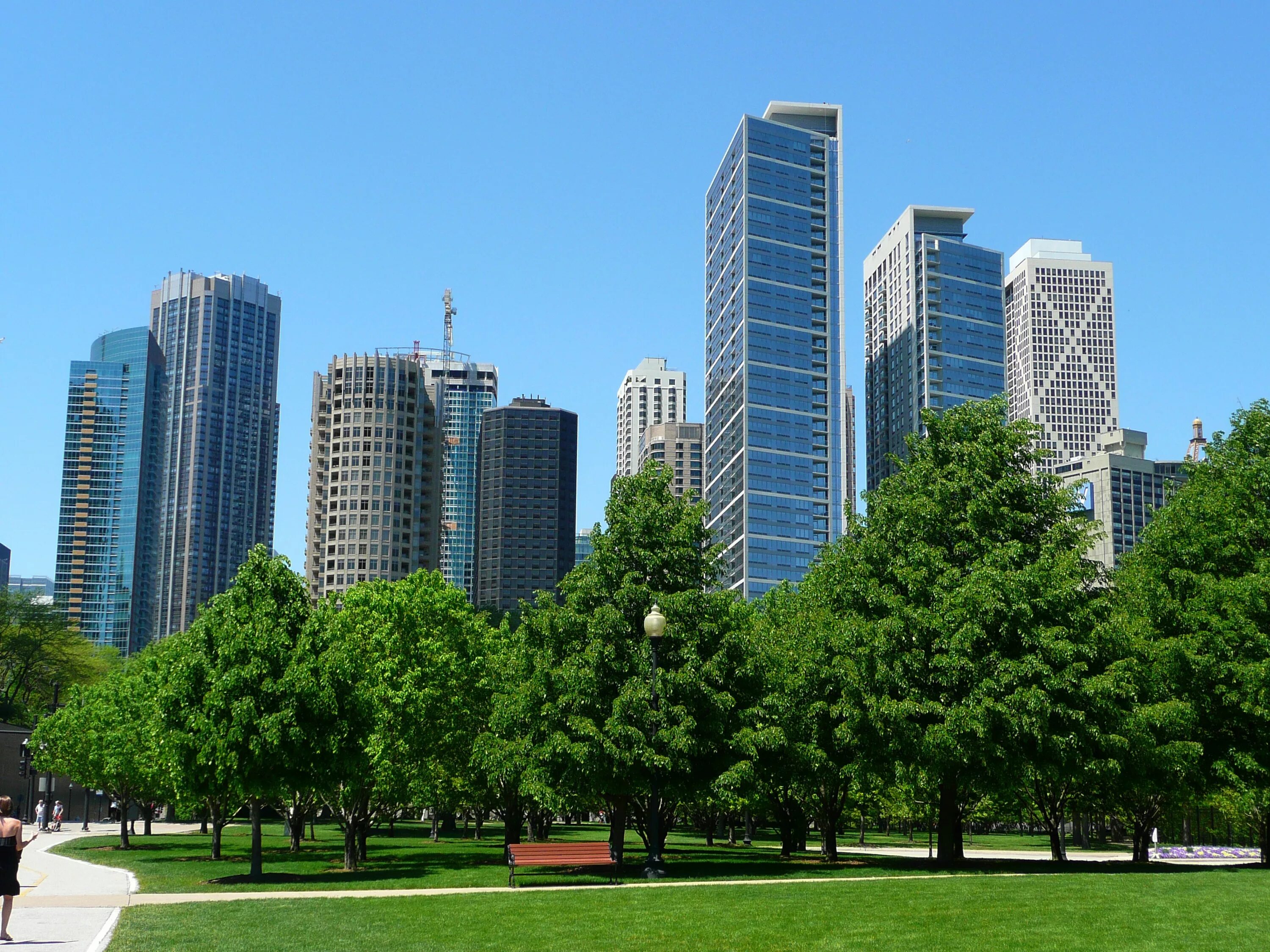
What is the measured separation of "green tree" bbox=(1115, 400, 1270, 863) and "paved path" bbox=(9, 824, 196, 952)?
28.0 meters

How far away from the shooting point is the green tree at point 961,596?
33.5 metres

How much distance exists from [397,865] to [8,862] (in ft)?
75.2

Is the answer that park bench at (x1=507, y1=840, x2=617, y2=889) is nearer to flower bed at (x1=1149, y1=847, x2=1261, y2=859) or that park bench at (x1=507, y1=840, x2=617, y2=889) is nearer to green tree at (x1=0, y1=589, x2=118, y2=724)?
flower bed at (x1=1149, y1=847, x2=1261, y2=859)

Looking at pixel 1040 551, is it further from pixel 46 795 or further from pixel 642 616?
pixel 46 795

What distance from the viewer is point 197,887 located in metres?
30.5

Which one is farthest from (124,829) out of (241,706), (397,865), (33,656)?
(33,656)

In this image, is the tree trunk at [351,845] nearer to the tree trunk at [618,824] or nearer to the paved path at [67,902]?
the paved path at [67,902]

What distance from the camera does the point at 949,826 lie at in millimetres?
36594

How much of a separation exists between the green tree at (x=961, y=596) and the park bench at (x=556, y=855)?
8.81 metres

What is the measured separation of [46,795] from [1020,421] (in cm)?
6601

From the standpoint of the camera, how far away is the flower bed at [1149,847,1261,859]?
2351 inches

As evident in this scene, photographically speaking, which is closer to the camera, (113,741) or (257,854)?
(257,854)

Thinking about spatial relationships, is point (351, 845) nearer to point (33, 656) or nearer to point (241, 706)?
point (241, 706)

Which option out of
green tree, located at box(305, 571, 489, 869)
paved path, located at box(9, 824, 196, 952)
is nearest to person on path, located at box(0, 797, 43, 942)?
paved path, located at box(9, 824, 196, 952)
